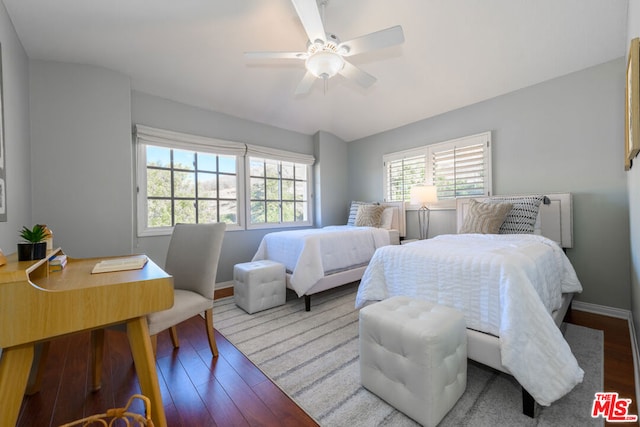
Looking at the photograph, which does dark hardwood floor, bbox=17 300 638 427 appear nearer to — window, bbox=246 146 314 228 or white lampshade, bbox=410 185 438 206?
white lampshade, bbox=410 185 438 206

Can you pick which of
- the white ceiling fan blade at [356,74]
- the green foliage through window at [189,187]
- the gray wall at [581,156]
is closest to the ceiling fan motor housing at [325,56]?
the white ceiling fan blade at [356,74]

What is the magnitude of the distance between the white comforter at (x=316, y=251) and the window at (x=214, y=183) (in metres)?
0.95

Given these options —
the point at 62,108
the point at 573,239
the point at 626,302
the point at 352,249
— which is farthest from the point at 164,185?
the point at 626,302

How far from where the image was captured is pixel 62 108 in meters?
2.46

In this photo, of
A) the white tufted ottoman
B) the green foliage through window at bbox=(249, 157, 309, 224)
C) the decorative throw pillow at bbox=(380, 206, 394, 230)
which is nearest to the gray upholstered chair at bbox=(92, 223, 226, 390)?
the white tufted ottoman

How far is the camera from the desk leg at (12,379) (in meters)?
0.88

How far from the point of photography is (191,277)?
→ 1.90m

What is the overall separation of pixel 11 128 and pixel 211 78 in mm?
1761

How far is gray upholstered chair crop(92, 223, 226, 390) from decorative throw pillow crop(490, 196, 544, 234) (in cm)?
267

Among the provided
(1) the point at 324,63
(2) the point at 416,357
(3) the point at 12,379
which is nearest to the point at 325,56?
(1) the point at 324,63

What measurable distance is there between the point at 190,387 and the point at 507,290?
1.87m

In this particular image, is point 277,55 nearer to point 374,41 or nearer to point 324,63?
point 324,63

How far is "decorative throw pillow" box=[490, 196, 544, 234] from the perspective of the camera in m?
2.53
